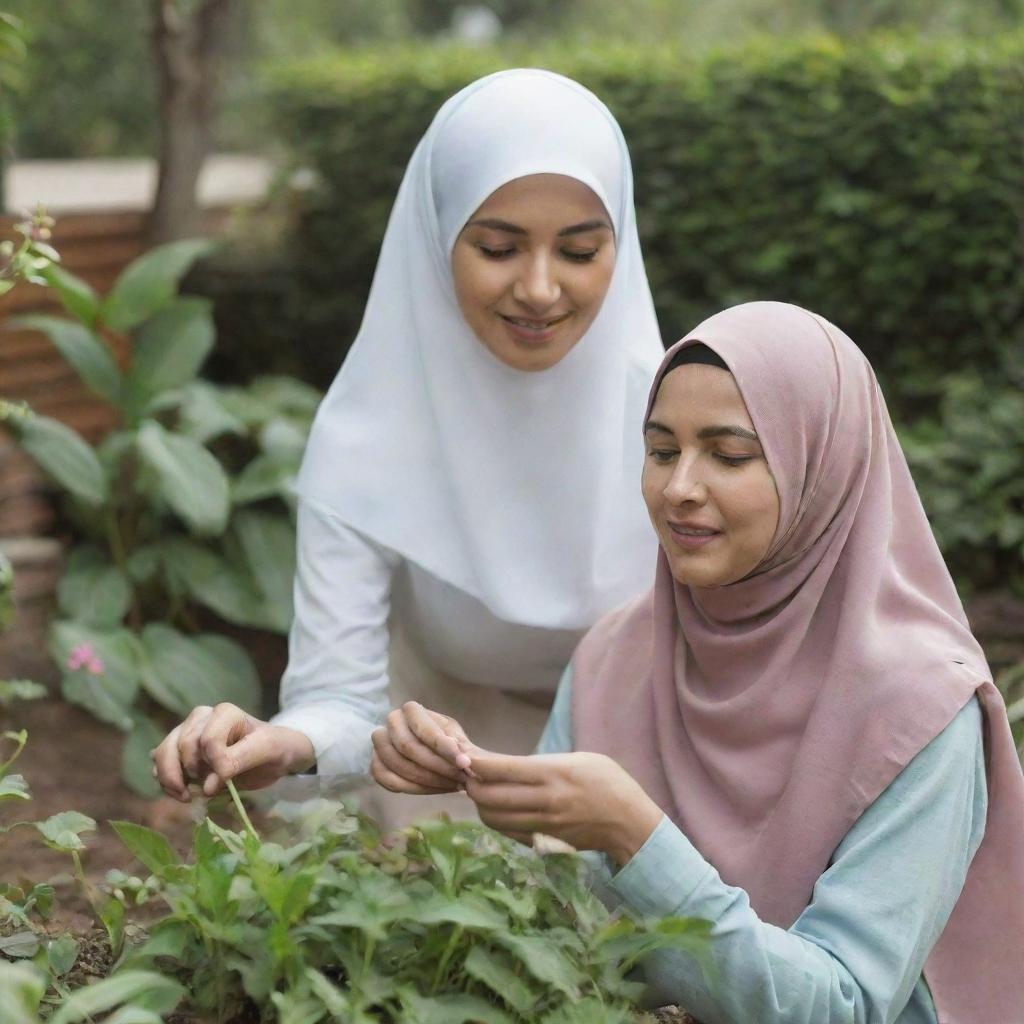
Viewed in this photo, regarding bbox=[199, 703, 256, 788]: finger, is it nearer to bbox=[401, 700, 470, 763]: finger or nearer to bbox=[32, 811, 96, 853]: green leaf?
bbox=[32, 811, 96, 853]: green leaf

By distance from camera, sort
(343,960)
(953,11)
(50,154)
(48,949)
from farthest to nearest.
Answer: (50,154) → (953,11) → (48,949) → (343,960)

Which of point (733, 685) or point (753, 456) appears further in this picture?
point (733, 685)

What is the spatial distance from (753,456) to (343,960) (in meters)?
0.75

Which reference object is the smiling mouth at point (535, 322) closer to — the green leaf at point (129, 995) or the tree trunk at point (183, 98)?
the green leaf at point (129, 995)

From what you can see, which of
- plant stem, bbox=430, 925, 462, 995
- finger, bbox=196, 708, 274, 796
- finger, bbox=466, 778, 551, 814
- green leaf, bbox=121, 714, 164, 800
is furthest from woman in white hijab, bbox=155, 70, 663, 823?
green leaf, bbox=121, 714, 164, 800

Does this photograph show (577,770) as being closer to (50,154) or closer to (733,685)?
(733,685)

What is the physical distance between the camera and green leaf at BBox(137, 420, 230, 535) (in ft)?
13.7

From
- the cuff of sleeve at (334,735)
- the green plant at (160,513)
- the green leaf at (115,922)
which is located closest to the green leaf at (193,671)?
the green plant at (160,513)

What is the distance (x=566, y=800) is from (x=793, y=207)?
365 centimetres

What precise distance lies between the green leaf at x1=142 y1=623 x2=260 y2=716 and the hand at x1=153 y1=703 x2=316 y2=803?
1881mm

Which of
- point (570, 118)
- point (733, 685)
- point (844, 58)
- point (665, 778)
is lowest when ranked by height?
point (665, 778)

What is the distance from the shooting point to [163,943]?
168 centimetres

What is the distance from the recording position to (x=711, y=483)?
1876 millimetres

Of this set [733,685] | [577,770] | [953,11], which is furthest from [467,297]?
[953,11]
